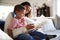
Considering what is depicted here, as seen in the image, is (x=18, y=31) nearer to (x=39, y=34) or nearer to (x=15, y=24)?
(x=15, y=24)

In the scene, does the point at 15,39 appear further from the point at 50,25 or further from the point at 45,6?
the point at 45,6

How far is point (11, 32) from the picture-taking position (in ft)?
6.11

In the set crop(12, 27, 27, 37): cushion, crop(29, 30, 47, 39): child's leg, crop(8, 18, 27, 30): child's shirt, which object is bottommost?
crop(29, 30, 47, 39): child's leg

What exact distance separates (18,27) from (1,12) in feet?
4.23

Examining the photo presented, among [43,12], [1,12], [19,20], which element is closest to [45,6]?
[43,12]

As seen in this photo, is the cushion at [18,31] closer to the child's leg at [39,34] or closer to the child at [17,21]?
the child at [17,21]

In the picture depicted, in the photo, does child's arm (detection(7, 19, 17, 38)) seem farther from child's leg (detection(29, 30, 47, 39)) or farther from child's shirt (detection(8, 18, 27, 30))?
child's leg (detection(29, 30, 47, 39))

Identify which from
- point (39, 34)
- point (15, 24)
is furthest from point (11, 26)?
point (39, 34)

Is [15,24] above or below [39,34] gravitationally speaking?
above

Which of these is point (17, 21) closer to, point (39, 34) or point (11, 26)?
point (11, 26)

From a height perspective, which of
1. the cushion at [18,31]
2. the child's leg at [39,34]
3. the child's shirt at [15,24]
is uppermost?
the child's shirt at [15,24]

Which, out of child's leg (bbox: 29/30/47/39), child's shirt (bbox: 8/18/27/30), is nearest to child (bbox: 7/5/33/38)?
child's shirt (bbox: 8/18/27/30)

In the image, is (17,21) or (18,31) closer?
(18,31)

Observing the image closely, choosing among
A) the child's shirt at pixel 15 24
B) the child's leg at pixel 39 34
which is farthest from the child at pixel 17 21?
the child's leg at pixel 39 34
